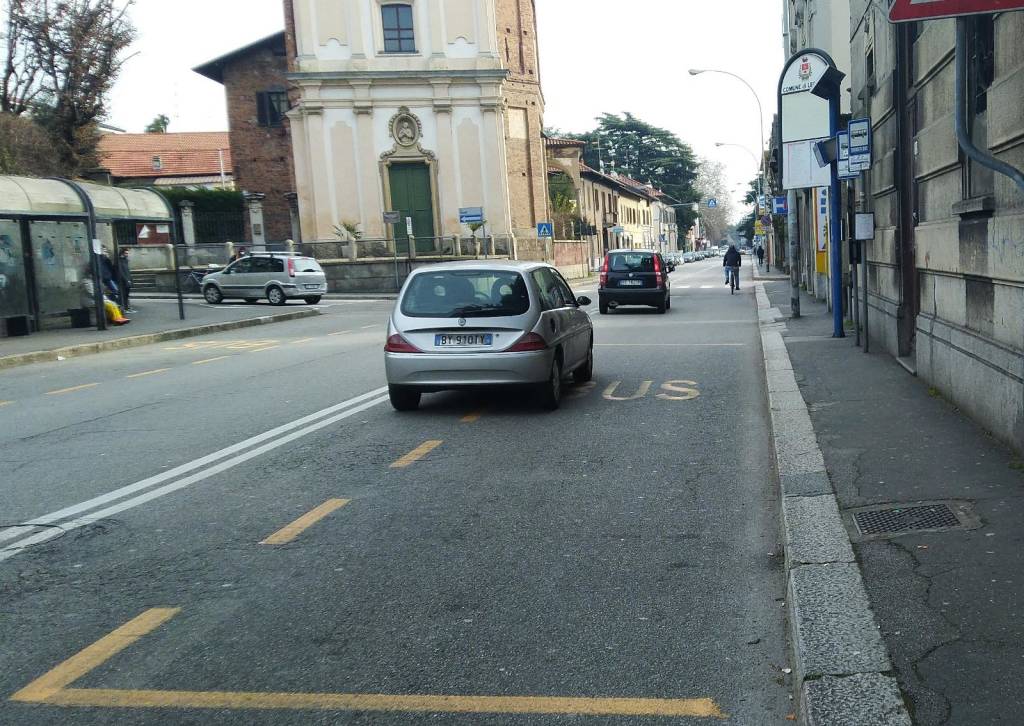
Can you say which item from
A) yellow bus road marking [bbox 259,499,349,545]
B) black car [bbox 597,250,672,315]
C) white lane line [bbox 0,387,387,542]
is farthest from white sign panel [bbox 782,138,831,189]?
yellow bus road marking [bbox 259,499,349,545]

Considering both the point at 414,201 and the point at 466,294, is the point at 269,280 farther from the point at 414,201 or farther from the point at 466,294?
the point at 466,294

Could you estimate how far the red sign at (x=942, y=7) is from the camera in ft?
14.6

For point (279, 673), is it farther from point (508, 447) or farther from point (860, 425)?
point (860, 425)

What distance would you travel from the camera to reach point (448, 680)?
378 centimetres

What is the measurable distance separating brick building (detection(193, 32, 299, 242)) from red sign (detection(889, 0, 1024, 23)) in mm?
48955

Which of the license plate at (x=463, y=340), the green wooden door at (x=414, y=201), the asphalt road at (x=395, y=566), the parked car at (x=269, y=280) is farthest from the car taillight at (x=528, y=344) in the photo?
the green wooden door at (x=414, y=201)

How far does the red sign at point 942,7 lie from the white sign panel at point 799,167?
13.6 m

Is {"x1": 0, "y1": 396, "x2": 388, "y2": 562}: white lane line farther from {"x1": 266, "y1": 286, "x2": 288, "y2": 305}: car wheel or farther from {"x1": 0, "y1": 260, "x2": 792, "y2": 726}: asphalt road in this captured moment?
{"x1": 266, "y1": 286, "x2": 288, "y2": 305}: car wheel

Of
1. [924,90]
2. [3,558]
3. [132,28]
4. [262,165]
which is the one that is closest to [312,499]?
[3,558]

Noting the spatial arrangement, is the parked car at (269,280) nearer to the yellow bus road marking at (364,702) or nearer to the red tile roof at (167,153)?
the yellow bus road marking at (364,702)

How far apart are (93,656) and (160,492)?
3003 mm

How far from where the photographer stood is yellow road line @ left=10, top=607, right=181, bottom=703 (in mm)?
3734

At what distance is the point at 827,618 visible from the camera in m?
3.91

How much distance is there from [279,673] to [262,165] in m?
51.1
